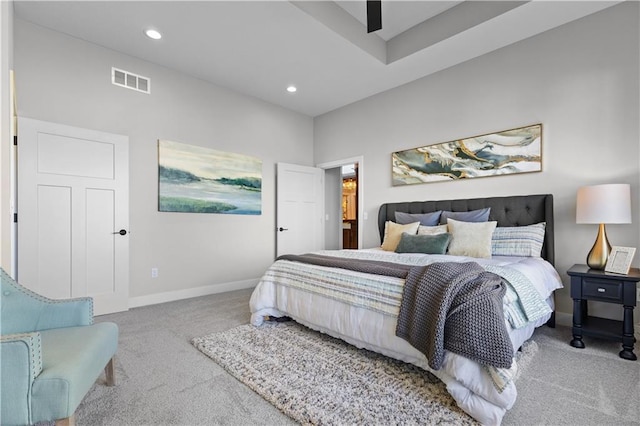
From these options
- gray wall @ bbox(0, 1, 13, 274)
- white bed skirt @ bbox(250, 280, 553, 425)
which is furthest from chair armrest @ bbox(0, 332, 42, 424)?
white bed skirt @ bbox(250, 280, 553, 425)

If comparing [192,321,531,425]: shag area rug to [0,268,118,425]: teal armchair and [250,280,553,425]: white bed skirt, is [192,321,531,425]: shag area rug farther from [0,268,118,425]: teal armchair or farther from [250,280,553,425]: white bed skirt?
[0,268,118,425]: teal armchair

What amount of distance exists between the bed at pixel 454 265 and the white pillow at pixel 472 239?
0.02m

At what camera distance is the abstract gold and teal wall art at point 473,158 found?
3.28m

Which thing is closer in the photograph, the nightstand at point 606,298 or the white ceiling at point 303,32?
the nightstand at point 606,298

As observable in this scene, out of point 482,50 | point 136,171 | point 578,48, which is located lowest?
point 136,171

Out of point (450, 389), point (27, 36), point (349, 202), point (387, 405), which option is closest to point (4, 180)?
point (27, 36)

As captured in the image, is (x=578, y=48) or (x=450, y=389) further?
(x=578, y=48)

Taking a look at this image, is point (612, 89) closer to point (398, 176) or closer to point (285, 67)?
point (398, 176)

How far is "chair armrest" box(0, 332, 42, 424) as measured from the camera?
1117 mm

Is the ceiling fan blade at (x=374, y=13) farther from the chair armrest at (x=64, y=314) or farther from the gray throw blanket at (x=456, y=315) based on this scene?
the chair armrest at (x=64, y=314)

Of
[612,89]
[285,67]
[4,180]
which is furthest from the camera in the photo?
[285,67]

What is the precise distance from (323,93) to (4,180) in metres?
3.77

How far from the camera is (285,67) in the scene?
3908 mm

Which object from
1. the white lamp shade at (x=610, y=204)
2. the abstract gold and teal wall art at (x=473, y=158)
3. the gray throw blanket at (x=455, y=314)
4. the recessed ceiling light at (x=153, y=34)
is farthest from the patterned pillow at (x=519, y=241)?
the recessed ceiling light at (x=153, y=34)
